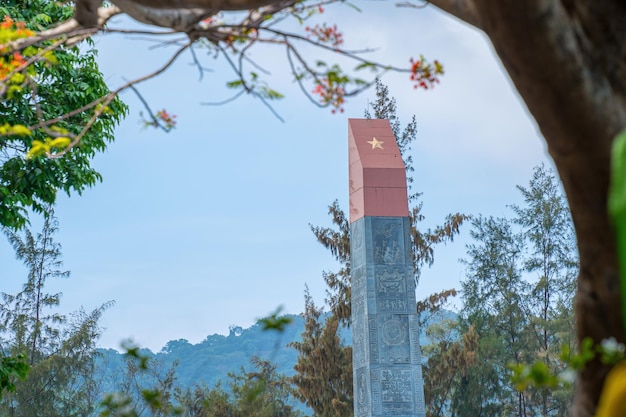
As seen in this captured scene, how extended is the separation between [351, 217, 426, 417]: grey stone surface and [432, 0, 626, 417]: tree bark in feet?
28.1

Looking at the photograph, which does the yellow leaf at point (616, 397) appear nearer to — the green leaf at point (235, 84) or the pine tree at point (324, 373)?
the green leaf at point (235, 84)

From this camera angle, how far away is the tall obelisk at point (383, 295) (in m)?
10.4

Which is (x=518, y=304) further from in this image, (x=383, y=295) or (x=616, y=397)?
(x=616, y=397)

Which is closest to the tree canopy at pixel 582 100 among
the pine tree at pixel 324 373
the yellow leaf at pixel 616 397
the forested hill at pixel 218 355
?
the yellow leaf at pixel 616 397

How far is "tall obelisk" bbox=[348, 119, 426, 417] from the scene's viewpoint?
34.1ft

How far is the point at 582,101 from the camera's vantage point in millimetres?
1762

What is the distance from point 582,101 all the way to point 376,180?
29.6 feet

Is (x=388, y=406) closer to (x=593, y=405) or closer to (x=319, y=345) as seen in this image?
(x=319, y=345)

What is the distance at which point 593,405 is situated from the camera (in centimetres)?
192

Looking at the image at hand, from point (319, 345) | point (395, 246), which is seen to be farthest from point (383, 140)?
point (319, 345)

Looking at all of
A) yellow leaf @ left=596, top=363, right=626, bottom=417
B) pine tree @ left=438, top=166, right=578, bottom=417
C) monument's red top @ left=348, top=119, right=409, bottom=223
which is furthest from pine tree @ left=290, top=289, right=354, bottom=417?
yellow leaf @ left=596, top=363, right=626, bottom=417

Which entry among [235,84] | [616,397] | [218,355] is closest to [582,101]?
[616,397]

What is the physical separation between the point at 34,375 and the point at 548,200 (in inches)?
465

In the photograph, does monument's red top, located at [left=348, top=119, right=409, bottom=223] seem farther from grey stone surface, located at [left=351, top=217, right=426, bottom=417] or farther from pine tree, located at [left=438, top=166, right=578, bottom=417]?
pine tree, located at [left=438, top=166, right=578, bottom=417]
